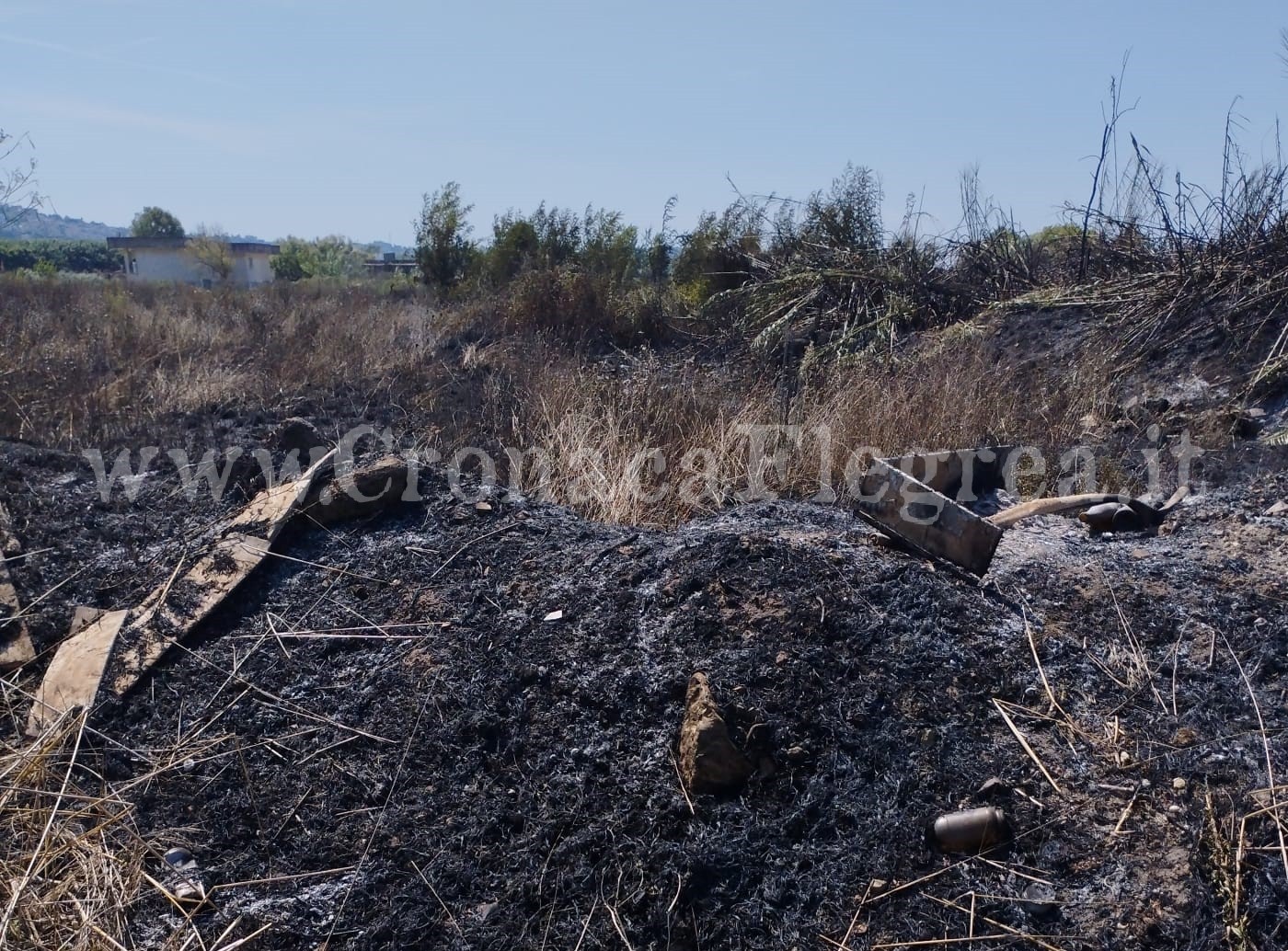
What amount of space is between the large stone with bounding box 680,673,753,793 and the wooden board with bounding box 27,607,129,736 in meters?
1.95

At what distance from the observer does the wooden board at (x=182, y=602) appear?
3.30 m

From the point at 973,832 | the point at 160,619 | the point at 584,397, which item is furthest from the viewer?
the point at 584,397

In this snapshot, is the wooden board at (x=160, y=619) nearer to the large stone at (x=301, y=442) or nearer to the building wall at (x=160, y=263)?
the large stone at (x=301, y=442)

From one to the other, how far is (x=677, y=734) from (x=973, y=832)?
80 cm

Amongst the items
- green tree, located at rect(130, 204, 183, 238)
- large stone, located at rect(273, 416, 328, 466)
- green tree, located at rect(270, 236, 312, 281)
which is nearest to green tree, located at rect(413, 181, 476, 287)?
large stone, located at rect(273, 416, 328, 466)

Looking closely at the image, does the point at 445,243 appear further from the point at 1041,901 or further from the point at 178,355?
the point at 1041,901

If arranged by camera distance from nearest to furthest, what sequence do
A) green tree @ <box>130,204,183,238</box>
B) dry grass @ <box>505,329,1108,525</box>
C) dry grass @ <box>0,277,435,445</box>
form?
1. dry grass @ <box>505,329,1108,525</box>
2. dry grass @ <box>0,277,435,445</box>
3. green tree @ <box>130,204,183,238</box>

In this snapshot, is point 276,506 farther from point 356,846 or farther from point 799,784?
point 799,784

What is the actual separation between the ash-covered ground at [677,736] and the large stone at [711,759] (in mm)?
37

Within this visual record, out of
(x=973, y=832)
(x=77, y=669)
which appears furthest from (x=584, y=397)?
(x=973, y=832)

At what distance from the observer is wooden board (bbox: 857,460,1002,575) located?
3.44 meters

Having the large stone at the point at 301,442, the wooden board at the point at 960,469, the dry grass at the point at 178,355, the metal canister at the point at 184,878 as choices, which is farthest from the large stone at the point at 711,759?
the dry grass at the point at 178,355

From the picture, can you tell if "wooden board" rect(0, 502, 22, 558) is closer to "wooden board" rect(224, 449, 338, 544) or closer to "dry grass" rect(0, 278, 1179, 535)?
"wooden board" rect(224, 449, 338, 544)

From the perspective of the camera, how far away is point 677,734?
2715 millimetres
